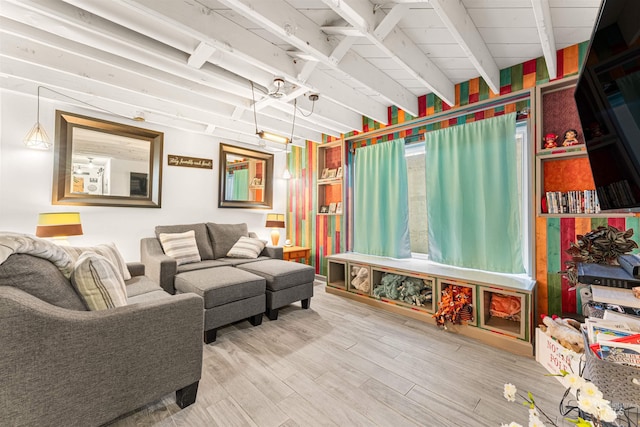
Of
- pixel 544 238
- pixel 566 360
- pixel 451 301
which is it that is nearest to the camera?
pixel 566 360

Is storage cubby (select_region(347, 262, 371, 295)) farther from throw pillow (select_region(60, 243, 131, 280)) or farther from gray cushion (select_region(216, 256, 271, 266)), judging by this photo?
throw pillow (select_region(60, 243, 131, 280))

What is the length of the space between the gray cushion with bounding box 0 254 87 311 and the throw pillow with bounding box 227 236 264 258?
2.24 meters

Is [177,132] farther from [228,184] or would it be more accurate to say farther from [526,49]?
[526,49]

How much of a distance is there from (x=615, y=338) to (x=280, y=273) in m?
2.36

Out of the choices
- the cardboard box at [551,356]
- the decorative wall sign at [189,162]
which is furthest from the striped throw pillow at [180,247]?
the cardboard box at [551,356]

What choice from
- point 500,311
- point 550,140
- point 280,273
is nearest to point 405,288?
point 500,311

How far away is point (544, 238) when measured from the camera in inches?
92.8

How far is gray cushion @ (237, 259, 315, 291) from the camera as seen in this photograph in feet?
8.90

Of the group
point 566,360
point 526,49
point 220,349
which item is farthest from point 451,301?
point 526,49

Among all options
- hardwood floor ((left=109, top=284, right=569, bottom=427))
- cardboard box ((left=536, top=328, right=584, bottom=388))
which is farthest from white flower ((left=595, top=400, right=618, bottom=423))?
cardboard box ((left=536, top=328, right=584, bottom=388))

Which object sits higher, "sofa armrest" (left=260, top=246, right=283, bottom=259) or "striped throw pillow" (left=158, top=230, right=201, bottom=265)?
"striped throw pillow" (left=158, top=230, right=201, bottom=265)

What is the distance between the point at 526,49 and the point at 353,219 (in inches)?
104

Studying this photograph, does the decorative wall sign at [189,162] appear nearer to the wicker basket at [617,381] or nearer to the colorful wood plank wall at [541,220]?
the colorful wood plank wall at [541,220]

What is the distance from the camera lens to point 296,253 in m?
4.27
